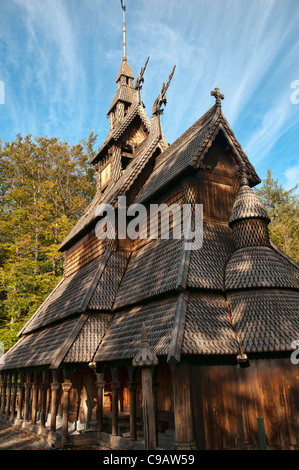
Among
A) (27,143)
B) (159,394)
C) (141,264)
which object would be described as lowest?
(159,394)

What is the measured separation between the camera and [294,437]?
7.71m

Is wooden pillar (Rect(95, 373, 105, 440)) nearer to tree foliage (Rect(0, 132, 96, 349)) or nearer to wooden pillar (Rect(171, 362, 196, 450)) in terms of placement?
wooden pillar (Rect(171, 362, 196, 450))

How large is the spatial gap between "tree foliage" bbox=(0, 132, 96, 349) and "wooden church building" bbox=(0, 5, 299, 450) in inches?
296

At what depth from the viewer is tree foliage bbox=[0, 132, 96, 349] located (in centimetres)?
2458

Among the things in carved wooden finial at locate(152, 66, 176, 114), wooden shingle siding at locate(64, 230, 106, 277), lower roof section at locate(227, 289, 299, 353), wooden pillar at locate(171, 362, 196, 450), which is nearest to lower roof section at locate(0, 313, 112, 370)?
wooden shingle siding at locate(64, 230, 106, 277)

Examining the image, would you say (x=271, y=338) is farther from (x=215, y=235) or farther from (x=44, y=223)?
(x=44, y=223)

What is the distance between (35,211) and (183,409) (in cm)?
2516

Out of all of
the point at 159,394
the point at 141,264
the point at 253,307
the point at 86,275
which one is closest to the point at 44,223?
the point at 86,275

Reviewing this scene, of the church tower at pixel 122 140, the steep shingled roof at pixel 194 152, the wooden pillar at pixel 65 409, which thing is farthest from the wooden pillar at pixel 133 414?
the church tower at pixel 122 140

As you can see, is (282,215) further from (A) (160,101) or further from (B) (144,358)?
(B) (144,358)

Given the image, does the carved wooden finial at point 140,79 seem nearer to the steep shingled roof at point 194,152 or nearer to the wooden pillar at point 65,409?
the steep shingled roof at point 194,152

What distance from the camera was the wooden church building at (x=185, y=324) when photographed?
7.99 meters

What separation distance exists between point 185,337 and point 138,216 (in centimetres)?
735

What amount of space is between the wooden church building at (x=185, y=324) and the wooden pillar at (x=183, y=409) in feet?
0.07
